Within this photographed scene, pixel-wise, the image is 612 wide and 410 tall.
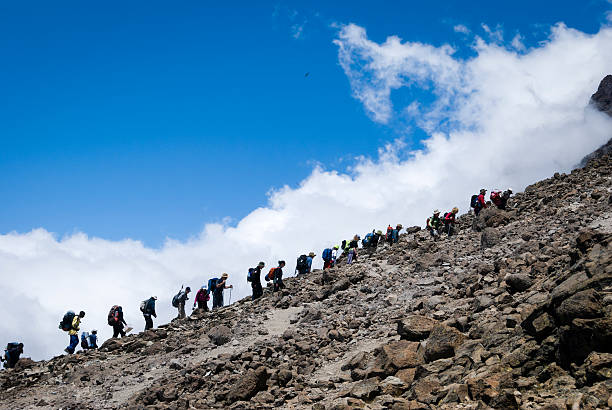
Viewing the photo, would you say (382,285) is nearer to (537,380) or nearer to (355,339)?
(355,339)

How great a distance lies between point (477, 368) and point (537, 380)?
152 centimetres

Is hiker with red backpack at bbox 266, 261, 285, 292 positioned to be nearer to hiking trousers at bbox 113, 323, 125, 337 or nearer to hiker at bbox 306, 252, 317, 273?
hiker at bbox 306, 252, 317, 273

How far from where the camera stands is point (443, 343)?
11.9 metres

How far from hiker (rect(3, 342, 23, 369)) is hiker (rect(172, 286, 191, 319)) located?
28.6 ft


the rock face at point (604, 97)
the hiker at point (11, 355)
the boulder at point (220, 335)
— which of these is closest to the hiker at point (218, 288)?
the boulder at point (220, 335)

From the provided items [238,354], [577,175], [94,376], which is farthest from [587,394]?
[577,175]

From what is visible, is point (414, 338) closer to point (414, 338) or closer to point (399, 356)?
point (414, 338)

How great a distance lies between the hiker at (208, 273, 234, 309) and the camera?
2908cm

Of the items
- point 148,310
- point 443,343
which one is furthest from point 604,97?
point 443,343

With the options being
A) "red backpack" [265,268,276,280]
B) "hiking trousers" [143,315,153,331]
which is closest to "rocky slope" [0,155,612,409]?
"hiking trousers" [143,315,153,331]

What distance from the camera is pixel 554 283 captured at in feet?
41.3

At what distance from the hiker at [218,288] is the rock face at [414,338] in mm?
1707

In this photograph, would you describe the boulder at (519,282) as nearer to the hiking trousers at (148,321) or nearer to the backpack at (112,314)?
the hiking trousers at (148,321)

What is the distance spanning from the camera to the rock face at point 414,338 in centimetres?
889
